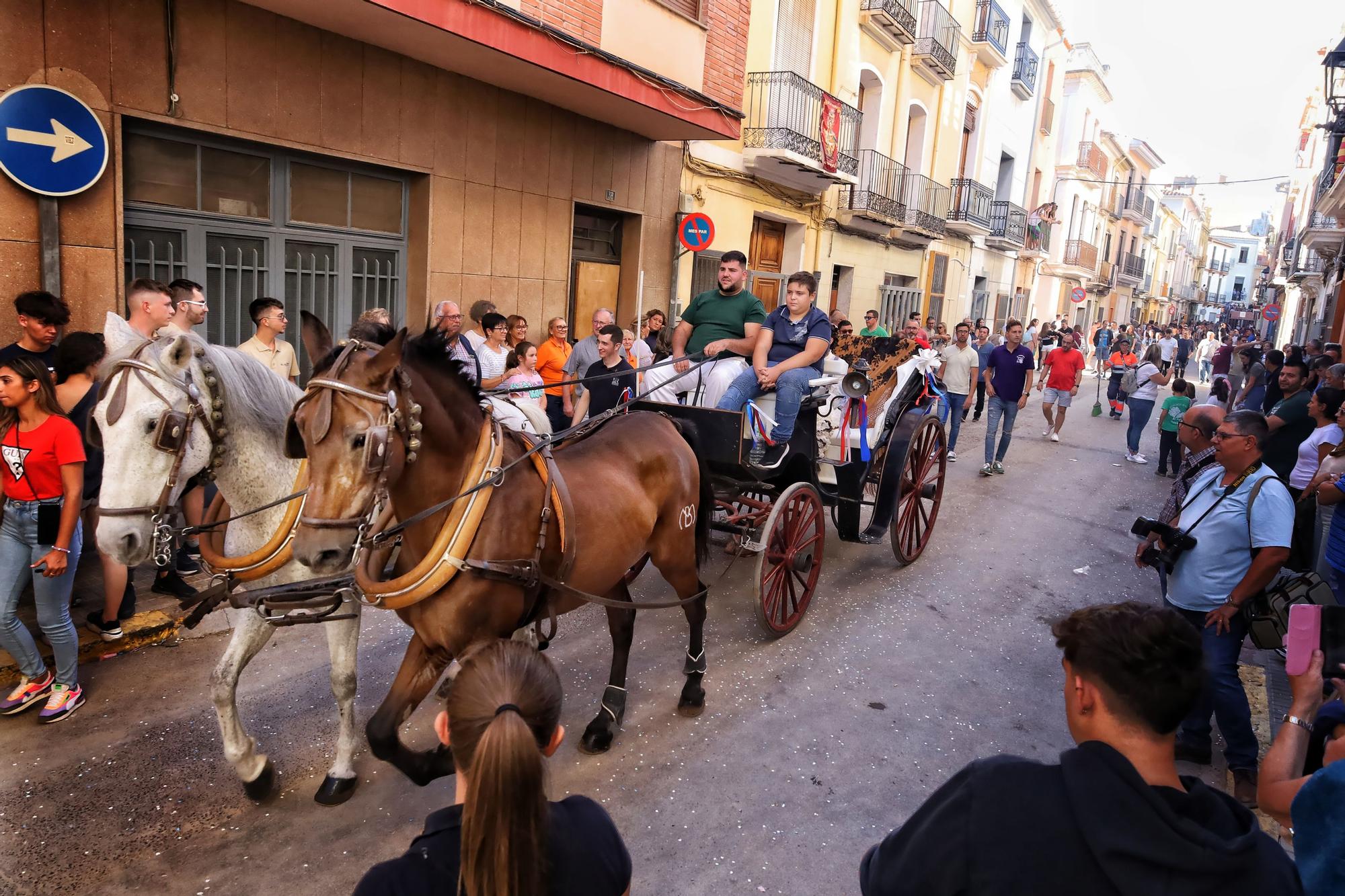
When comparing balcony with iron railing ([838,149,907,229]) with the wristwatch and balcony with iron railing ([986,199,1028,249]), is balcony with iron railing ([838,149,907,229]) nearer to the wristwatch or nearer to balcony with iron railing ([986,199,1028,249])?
balcony with iron railing ([986,199,1028,249])

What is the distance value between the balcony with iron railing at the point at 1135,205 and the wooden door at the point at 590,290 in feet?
131

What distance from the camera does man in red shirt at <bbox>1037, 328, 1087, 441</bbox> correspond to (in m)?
12.6

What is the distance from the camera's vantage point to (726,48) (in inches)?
417

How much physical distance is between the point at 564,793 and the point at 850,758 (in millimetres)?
1363

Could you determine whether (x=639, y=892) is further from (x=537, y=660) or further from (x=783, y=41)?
(x=783, y=41)

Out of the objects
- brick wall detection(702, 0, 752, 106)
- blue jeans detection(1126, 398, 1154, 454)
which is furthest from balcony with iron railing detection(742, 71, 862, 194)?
blue jeans detection(1126, 398, 1154, 454)

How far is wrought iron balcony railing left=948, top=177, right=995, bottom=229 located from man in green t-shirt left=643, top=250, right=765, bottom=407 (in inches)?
686

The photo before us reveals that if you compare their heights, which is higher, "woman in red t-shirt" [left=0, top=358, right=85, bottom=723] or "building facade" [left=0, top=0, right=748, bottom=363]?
"building facade" [left=0, top=0, right=748, bottom=363]

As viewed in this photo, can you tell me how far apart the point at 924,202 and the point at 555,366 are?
1421 centimetres

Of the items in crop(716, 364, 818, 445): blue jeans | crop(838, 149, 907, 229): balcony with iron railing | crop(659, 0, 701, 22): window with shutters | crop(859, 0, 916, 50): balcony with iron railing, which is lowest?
crop(716, 364, 818, 445): blue jeans


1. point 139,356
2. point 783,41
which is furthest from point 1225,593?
point 783,41

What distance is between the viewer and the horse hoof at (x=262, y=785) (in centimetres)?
320

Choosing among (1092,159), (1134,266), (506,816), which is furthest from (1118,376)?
(1134,266)

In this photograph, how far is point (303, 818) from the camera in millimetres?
3160
